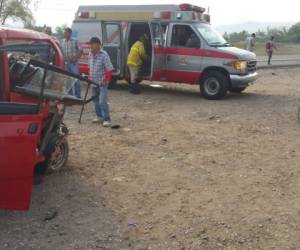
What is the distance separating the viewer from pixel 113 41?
1427 centimetres

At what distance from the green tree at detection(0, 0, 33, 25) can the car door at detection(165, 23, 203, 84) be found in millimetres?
33123

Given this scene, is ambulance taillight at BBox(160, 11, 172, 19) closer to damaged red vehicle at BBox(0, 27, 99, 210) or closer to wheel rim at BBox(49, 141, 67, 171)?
damaged red vehicle at BBox(0, 27, 99, 210)

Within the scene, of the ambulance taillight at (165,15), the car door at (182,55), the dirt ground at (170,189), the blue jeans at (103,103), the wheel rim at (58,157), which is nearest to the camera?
the dirt ground at (170,189)

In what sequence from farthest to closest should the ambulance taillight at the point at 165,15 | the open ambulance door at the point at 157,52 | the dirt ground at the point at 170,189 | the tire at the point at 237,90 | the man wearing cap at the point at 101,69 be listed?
the tire at the point at 237,90 < the ambulance taillight at the point at 165,15 < the open ambulance door at the point at 157,52 < the man wearing cap at the point at 101,69 < the dirt ground at the point at 170,189

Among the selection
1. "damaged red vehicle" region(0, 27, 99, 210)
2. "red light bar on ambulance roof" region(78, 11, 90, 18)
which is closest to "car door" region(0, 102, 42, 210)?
"damaged red vehicle" region(0, 27, 99, 210)

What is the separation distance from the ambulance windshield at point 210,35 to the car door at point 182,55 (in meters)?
0.21

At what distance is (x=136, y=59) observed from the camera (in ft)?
43.8

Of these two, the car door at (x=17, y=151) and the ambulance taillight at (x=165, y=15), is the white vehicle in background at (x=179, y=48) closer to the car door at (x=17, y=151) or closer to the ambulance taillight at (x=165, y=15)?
the ambulance taillight at (x=165, y=15)

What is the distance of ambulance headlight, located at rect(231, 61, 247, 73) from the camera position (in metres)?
12.9

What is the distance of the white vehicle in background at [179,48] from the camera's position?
513 inches

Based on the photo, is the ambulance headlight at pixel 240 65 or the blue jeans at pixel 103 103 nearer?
the blue jeans at pixel 103 103

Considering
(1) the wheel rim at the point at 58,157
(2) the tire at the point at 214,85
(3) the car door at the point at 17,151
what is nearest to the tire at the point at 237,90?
(2) the tire at the point at 214,85

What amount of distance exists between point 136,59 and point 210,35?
1978 millimetres

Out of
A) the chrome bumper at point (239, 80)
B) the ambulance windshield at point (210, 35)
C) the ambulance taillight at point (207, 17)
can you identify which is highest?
the ambulance taillight at point (207, 17)
